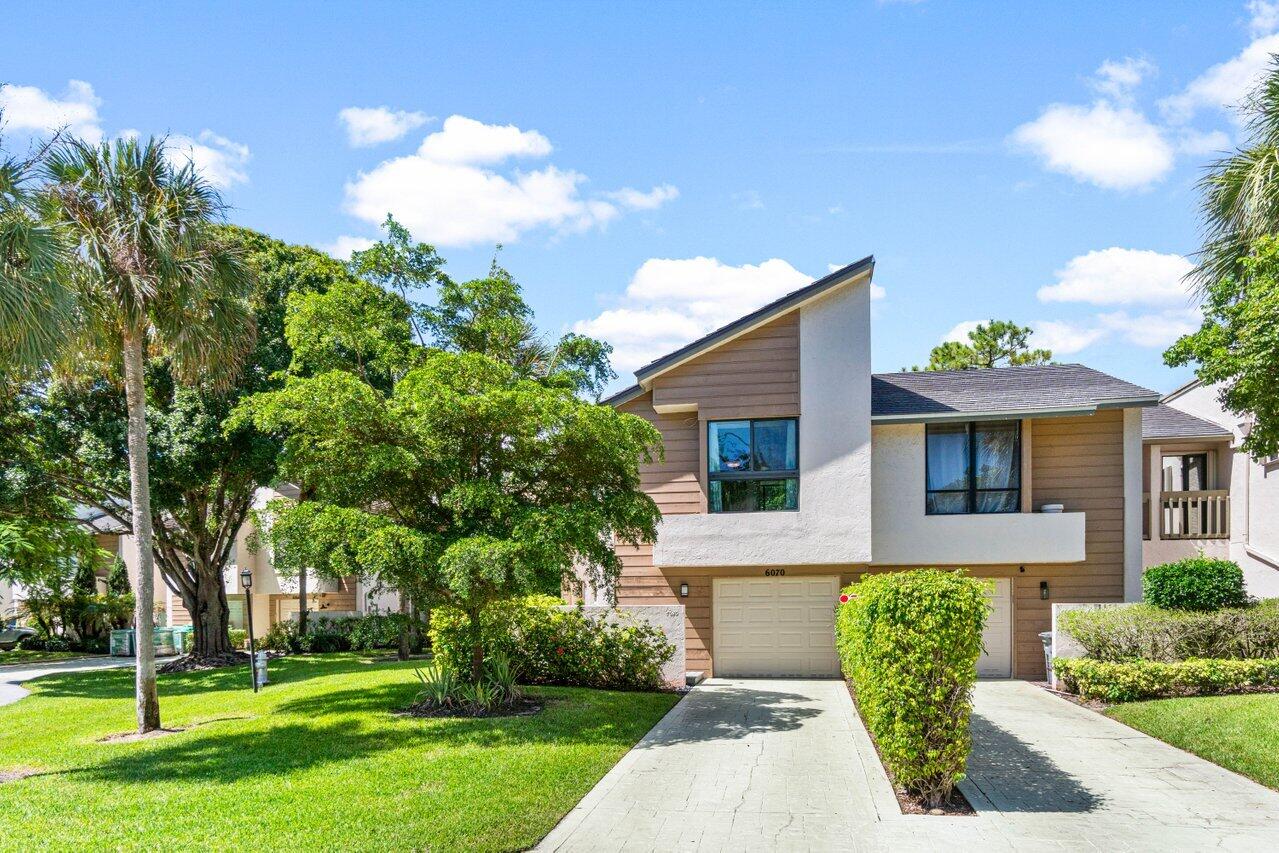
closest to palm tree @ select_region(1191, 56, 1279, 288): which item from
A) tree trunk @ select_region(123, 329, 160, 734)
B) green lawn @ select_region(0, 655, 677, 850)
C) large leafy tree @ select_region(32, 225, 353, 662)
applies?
green lawn @ select_region(0, 655, 677, 850)

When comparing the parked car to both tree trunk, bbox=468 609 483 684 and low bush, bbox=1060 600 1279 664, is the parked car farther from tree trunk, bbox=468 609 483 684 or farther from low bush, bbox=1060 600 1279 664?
low bush, bbox=1060 600 1279 664

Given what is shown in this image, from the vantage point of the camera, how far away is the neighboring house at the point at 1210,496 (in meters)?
16.7

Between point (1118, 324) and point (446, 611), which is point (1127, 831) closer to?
point (446, 611)

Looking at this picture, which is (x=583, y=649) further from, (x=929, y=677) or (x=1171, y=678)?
(x=1171, y=678)

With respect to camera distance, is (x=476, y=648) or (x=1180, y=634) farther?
(x=1180, y=634)

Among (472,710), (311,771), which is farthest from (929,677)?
(472,710)

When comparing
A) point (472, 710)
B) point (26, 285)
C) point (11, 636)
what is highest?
point (26, 285)

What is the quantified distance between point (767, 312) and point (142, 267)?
31.5 ft

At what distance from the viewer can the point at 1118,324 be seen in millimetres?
25297

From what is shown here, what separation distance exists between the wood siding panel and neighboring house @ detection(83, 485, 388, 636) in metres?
13.8

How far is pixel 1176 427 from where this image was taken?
1911cm

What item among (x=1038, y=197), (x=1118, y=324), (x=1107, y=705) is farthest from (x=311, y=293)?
(x=1118, y=324)

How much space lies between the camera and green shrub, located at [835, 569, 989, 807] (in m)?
7.30

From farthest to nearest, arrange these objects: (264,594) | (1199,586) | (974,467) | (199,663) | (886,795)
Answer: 1. (264,594)
2. (199,663)
3. (974,467)
4. (1199,586)
5. (886,795)
